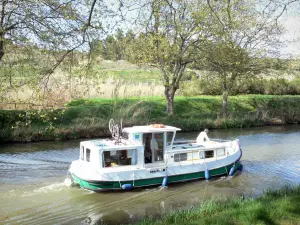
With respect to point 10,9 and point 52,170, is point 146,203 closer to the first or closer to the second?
point 52,170

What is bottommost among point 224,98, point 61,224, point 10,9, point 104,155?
point 61,224

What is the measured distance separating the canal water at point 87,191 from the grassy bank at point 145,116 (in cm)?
176

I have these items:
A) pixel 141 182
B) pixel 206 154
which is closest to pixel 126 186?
pixel 141 182

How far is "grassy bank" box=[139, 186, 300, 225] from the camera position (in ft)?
28.0

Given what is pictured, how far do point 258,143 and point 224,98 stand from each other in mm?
8392

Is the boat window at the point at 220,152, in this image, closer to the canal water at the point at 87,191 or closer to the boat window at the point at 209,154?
the boat window at the point at 209,154

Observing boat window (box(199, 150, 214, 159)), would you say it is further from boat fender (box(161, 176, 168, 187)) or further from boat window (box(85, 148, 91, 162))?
boat window (box(85, 148, 91, 162))

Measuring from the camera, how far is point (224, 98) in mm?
32406

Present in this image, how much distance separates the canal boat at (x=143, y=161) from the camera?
15.1 metres

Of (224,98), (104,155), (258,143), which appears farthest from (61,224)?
(224,98)

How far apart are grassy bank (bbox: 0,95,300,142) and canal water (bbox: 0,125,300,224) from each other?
1.76 m

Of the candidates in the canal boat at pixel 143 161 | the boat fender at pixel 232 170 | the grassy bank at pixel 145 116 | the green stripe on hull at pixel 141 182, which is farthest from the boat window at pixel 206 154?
the grassy bank at pixel 145 116

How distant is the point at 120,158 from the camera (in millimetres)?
15664

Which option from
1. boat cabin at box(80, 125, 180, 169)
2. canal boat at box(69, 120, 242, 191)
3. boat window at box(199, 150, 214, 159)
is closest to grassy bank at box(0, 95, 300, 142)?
boat cabin at box(80, 125, 180, 169)
